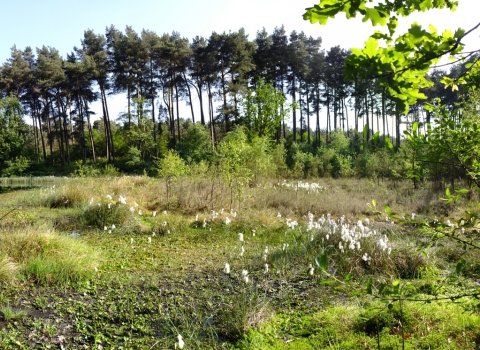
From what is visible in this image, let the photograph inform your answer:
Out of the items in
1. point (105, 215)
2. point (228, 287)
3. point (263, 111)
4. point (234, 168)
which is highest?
point (263, 111)

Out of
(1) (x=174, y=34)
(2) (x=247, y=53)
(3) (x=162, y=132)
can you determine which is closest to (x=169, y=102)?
(3) (x=162, y=132)

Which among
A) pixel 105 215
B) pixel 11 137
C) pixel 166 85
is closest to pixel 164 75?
pixel 166 85

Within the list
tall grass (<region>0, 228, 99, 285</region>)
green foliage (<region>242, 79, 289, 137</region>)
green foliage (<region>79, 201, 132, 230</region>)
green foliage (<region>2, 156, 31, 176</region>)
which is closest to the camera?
tall grass (<region>0, 228, 99, 285</region>)

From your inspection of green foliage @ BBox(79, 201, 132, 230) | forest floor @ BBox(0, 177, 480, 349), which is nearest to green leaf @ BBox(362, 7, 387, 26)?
forest floor @ BBox(0, 177, 480, 349)

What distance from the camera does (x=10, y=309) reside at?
3.60 metres

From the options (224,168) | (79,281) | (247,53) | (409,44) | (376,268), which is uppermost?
(247,53)

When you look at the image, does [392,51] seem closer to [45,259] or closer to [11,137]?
[45,259]

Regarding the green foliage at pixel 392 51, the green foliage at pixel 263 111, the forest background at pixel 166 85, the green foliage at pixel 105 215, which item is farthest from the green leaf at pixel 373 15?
the forest background at pixel 166 85

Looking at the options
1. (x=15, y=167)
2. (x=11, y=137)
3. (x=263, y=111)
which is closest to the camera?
(x=263, y=111)

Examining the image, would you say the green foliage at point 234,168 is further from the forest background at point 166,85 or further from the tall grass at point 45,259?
the forest background at point 166,85

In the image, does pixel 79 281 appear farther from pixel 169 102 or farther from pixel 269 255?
pixel 169 102

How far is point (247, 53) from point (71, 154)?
26.0 metres

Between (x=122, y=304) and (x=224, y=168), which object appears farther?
(x=224, y=168)

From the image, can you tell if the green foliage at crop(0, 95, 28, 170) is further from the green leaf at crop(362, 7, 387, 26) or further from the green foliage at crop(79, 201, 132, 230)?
the green leaf at crop(362, 7, 387, 26)
